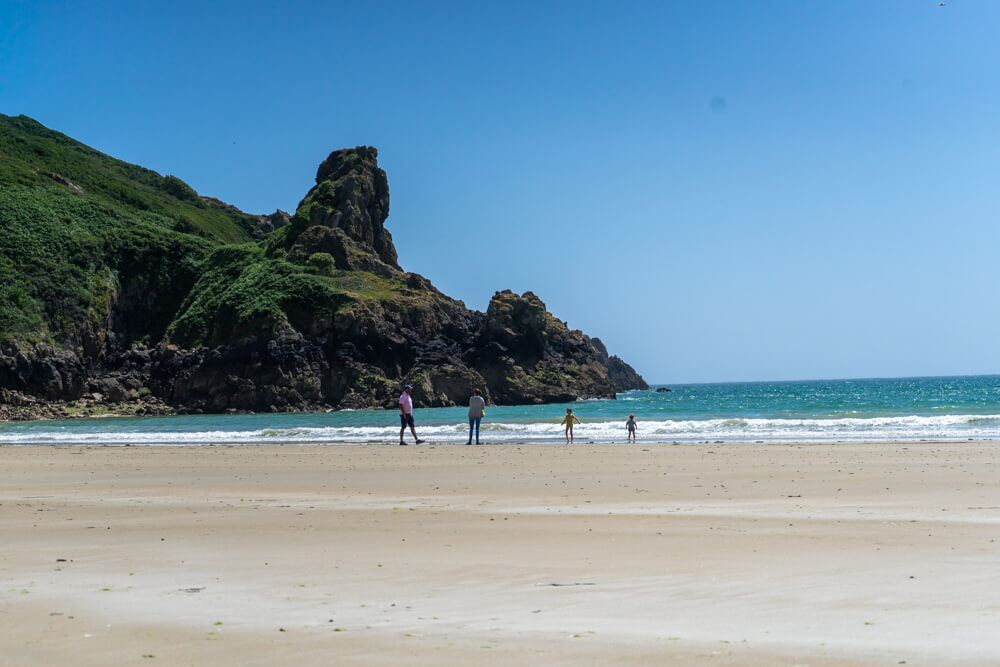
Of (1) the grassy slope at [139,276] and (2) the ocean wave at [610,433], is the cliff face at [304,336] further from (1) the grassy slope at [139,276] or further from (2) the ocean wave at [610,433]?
(2) the ocean wave at [610,433]

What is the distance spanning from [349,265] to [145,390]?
83.5 ft

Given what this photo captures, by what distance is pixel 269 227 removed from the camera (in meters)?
137

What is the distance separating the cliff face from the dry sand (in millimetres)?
61598

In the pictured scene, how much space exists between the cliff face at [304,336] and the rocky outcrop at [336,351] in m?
0.15

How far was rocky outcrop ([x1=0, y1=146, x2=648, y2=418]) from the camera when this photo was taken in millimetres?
73625

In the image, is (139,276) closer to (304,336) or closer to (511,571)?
(304,336)

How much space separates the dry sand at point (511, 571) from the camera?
4727 millimetres

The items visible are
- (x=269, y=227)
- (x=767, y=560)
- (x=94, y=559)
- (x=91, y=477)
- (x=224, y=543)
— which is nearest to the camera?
(x=767, y=560)

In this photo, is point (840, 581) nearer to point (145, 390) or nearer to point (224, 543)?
point (224, 543)

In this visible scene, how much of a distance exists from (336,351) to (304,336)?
3.70m

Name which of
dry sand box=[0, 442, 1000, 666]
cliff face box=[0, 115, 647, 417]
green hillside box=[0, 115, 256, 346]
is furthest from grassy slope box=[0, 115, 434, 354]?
dry sand box=[0, 442, 1000, 666]

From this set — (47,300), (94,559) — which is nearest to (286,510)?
(94,559)

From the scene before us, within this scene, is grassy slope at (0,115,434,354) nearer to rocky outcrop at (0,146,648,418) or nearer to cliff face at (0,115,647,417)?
cliff face at (0,115,647,417)

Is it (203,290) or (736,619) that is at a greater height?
(203,290)
